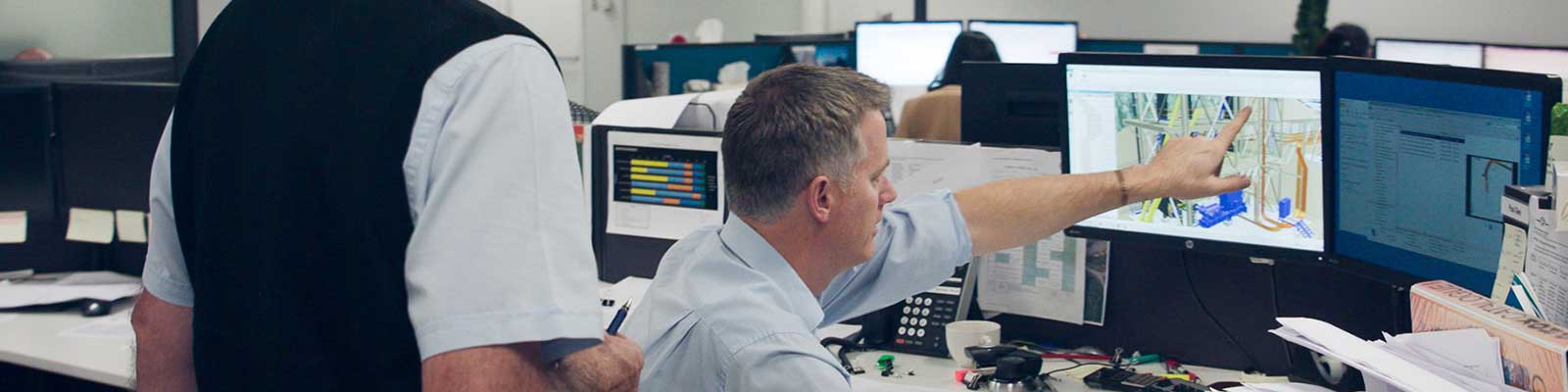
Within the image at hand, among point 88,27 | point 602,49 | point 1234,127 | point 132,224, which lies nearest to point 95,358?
point 132,224

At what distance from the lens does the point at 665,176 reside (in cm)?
270

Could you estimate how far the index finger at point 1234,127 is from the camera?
1.91 metres

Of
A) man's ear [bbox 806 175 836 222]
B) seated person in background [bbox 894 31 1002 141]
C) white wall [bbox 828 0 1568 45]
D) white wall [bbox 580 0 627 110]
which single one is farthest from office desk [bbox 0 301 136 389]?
white wall [bbox 828 0 1568 45]

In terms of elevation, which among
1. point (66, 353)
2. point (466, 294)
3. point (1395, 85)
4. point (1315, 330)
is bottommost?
point (66, 353)

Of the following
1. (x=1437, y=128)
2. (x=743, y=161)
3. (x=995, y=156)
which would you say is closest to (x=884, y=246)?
(x=743, y=161)

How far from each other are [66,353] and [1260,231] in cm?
199

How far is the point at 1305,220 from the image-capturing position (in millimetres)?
1931

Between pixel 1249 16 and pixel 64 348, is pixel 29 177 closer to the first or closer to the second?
pixel 64 348

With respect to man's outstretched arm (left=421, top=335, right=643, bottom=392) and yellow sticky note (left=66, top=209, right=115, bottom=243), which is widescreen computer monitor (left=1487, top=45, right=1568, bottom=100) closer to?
yellow sticky note (left=66, top=209, right=115, bottom=243)

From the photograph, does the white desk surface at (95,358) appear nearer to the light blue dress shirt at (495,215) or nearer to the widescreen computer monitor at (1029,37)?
the light blue dress shirt at (495,215)

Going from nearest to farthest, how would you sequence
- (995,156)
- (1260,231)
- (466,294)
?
(466,294) < (1260,231) < (995,156)

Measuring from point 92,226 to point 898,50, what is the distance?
406 centimetres

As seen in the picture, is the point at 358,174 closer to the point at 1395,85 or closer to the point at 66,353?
the point at 1395,85

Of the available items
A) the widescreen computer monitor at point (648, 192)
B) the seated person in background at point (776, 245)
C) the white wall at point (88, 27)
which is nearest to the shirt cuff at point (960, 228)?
the seated person in background at point (776, 245)
